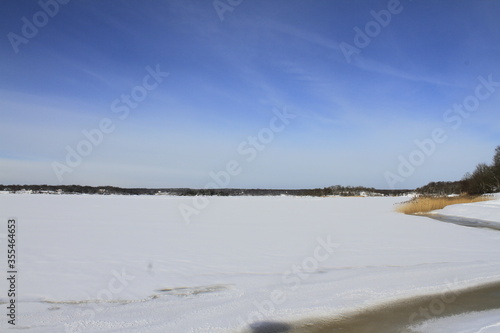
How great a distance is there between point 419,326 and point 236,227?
1033cm

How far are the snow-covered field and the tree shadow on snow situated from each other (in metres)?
0.01

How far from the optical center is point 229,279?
660 cm

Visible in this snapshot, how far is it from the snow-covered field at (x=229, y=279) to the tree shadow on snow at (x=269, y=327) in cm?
1

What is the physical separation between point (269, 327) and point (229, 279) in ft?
7.18

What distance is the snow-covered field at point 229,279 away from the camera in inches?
182

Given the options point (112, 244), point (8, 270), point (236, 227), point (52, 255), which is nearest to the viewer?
point (8, 270)

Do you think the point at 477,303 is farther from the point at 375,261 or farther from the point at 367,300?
the point at 375,261

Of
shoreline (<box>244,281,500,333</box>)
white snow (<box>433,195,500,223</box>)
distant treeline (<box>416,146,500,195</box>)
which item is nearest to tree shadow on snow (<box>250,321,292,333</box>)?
shoreline (<box>244,281,500,333</box>)

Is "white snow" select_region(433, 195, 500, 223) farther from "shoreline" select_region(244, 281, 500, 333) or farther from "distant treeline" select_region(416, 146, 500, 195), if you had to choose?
"distant treeline" select_region(416, 146, 500, 195)

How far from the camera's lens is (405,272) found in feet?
23.5

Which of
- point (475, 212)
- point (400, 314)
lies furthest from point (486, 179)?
point (400, 314)

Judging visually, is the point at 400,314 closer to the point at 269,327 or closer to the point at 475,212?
the point at 269,327

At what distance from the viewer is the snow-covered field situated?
463 cm

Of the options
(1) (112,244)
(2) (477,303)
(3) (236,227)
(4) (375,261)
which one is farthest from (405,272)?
(3) (236,227)
